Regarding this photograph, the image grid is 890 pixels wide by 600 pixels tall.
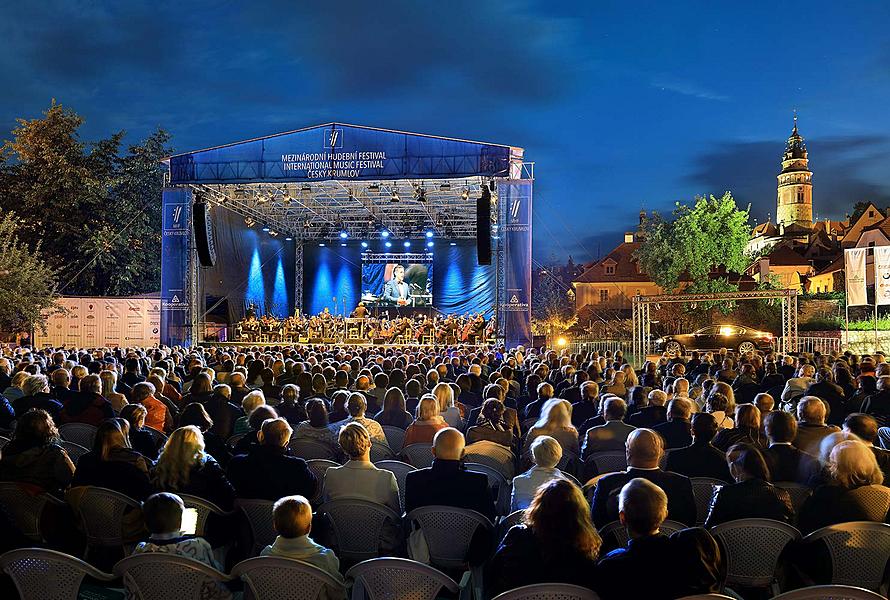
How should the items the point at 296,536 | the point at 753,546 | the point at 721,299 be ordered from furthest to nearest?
the point at 721,299 < the point at 753,546 < the point at 296,536

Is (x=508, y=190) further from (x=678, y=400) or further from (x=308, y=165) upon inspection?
(x=678, y=400)

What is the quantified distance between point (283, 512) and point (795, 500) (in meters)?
3.21

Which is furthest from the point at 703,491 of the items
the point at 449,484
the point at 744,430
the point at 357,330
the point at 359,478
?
the point at 357,330

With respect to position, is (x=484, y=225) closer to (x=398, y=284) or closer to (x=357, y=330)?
(x=357, y=330)

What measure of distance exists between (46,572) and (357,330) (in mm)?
25813

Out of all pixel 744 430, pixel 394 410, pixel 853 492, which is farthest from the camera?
pixel 394 410

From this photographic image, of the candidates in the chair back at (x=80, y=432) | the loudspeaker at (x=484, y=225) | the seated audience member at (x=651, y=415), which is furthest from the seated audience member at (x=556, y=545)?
the loudspeaker at (x=484, y=225)

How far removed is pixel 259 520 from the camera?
4.21 m

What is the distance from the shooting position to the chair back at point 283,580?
9.07 feet

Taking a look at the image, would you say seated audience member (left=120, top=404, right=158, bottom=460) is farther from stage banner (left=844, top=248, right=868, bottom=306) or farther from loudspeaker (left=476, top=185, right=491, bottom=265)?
stage banner (left=844, top=248, right=868, bottom=306)

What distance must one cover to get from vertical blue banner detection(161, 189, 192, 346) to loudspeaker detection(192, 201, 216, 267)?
93cm

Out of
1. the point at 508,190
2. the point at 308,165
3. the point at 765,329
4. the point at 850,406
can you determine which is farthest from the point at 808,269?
the point at 850,406

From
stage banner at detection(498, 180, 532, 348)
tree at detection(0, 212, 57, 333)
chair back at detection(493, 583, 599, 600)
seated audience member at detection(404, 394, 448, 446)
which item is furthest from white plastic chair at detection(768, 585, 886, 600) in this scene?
tree at detection(0, 212, 57, 333)

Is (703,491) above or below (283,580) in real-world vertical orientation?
below
